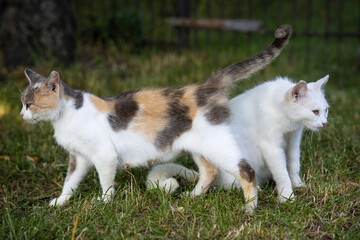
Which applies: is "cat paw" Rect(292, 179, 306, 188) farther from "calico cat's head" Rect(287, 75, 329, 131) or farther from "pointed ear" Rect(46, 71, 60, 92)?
"pointed ear" Rect(46, 71, 60, 92)

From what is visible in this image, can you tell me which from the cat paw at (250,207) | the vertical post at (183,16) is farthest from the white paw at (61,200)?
the vertical post at (183,16)

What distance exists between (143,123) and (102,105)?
0.36 metres

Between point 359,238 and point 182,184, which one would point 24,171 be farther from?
point 359,238

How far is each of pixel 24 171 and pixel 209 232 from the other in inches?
79.9

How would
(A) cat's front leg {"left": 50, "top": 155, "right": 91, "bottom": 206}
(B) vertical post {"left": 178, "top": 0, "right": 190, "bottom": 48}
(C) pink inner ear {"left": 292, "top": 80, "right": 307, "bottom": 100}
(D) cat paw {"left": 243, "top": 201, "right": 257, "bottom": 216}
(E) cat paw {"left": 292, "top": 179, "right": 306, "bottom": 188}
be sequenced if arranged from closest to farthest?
1. (D) cat paw {"left": 243, "top": 201, "right": 257, "bottom": 216}
2. (C) pink inner ear {"left": 292, "top": 80, "right": 307, "bottom": 100}
3. (A) cat's front leg {"left": 50, "top": 155, "right": 91, "bottom": 206}
4. (E) cat paw {"left": 292, "top": 179, "right": 306, "bottom": 188}
5. (B) vertical post {"left": 178, "top": 0, "right": 190, "bottom": 48}

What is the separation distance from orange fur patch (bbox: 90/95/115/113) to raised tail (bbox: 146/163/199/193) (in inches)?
26.9

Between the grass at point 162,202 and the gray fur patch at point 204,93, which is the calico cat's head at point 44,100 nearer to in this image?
the grass at point 162,202

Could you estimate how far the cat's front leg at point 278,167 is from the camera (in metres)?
3.23

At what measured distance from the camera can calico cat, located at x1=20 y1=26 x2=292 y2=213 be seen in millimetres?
2971

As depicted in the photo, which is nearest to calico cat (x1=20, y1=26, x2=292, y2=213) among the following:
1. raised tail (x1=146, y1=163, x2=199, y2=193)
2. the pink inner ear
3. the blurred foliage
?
raised tail (x1=146, y1=163, x2=199, y2=193)

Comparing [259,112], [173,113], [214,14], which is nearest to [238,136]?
[259,112]

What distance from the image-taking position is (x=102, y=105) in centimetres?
315

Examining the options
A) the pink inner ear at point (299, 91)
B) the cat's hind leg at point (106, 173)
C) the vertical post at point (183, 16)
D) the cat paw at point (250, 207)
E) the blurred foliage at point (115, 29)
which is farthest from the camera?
the vertical post at point (183, 16)

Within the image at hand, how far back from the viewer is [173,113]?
309 centimetres
